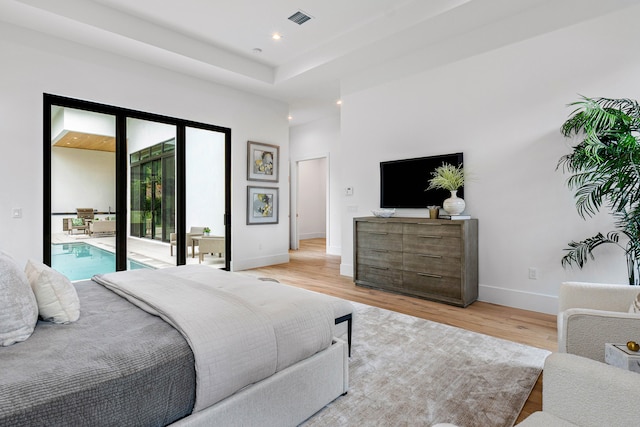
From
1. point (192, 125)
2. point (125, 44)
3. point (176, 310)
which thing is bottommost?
point (176, 310)

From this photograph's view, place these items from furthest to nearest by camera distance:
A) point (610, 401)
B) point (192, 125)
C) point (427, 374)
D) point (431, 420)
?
point (192, 125) → point (427, 374) → point (431, 420) → point (610, 401)

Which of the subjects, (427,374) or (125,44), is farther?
(125,44)

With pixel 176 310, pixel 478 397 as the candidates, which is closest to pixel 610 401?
pixel 478 397

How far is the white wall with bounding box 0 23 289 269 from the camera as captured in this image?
3.48m

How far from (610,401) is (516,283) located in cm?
295

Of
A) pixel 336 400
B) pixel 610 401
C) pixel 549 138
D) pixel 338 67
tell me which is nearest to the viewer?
pixel 610 401

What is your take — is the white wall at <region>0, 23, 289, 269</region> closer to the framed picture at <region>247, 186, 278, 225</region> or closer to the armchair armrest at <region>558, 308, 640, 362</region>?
the framed picture at <region>247, 186, 278, 225</region>

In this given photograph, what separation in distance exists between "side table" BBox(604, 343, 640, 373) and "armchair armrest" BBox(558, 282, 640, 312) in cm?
79

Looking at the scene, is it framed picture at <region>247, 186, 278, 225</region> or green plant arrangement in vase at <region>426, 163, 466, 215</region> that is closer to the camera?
green plant arrangement in vase at <region>426, 163, 466, 215</region>

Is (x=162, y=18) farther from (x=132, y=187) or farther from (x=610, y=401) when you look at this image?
(x=610, y=401)

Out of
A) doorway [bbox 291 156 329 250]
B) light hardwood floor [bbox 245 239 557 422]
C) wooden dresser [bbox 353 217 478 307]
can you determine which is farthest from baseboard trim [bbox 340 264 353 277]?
doorway [bbox 291 156 329 250]

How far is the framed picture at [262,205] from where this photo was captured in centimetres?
582

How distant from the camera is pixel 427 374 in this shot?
216 cm

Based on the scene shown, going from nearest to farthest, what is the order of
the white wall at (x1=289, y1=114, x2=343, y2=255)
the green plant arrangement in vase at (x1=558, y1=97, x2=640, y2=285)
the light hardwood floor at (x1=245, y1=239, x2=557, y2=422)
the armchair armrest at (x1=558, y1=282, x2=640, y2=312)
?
the armchair armrest at (x1=558, y1=282, x2=640, y2=312) < the green plant arrangement in vase at (x1=558, y1=97, x2=640, y2=285) < the light hardwood floor at (x1=245, y1=239, x2=557, y2=422) < the white wall at (x1=289, y1=114, x2=343, y2=255)
